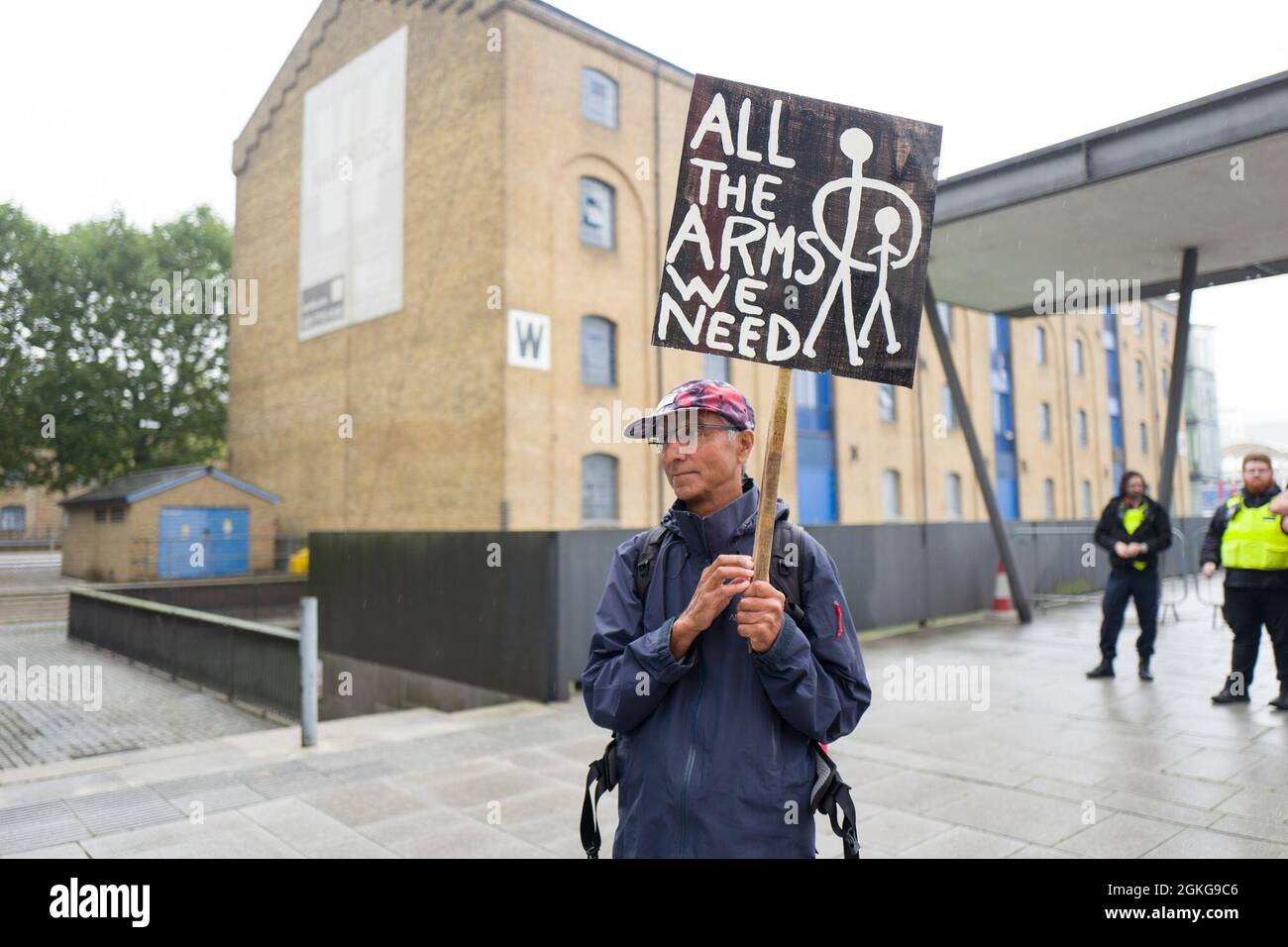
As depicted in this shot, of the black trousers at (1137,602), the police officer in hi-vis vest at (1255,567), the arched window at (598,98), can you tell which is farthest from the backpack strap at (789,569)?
the arched window at (598,98)

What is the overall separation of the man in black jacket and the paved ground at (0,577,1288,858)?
673 mm

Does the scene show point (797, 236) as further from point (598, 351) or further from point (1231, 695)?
point (598, 351)

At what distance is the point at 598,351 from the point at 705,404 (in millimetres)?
21369

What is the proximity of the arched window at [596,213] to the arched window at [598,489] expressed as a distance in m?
5.72

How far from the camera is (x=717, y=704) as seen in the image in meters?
2.32

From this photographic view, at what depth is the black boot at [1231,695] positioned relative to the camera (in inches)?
318

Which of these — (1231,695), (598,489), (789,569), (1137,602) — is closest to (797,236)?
(789,569)

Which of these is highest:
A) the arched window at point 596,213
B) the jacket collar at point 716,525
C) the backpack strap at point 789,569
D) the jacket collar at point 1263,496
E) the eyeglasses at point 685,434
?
the arched window at point 596,213

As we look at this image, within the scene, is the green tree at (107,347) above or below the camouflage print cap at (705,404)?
above

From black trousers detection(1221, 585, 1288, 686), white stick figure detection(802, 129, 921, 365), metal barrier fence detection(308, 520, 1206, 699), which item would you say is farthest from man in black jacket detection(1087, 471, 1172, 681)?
white stick figure detection(802, 129, 921, 365)

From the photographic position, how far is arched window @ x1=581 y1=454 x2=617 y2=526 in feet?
74.2

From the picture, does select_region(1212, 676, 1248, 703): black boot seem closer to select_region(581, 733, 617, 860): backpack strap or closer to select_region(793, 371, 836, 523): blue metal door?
select_region(581, 733, 617, 860): backpack strap

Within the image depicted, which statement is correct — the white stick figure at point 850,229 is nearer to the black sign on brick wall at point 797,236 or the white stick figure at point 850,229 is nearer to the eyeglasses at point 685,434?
the black sign on brick wall at point 797,236

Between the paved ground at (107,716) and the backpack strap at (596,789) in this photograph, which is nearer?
the backpack strap at (596,789)
